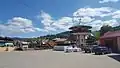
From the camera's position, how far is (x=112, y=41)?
54.4m

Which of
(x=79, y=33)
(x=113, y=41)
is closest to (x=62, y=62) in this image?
(x=113, y=41)

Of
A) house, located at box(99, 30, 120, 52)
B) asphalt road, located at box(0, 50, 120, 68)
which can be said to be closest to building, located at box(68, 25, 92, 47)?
house, located at box(99, 30, 120, 52)

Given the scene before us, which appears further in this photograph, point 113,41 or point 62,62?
point 113,41

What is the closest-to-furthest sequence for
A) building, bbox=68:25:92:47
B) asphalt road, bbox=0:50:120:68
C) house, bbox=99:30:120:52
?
asphalt road, bbox=0:50:120:68
house, bbox=99:30:120:52
building, bbox=68:25:92:47

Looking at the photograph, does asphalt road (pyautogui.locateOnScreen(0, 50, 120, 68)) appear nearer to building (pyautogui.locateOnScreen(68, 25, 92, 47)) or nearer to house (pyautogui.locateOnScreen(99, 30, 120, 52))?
house (pyautogui.locateOnScreen(99, 30, 120, 52))

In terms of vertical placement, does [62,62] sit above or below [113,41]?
below

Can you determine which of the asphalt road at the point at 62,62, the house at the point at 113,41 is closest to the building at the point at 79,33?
the house at the point at 113,41

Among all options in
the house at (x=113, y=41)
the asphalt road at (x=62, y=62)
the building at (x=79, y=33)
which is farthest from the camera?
the building at (x=79, y=33)

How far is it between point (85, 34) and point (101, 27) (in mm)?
27891

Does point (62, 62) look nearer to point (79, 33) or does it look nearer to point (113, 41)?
point (113, 41)

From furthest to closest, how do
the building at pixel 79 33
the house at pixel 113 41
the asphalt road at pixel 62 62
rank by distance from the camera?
1. the building at pixel 79 33
2. the house at pixel 113 41
3. the asphalt road at pixel 62 62

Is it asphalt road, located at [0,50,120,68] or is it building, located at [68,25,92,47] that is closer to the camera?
asphalt road, located at [0,50,120,68]

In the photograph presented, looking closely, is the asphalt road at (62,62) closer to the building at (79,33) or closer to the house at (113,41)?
the house at (113,41)

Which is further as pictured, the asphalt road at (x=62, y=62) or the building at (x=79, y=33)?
the building at (x=79, y=33)
